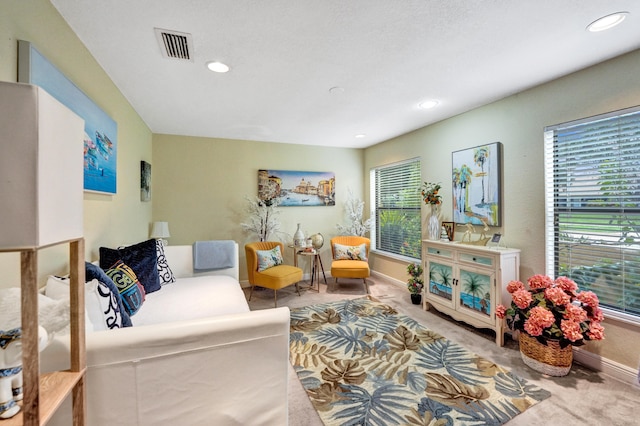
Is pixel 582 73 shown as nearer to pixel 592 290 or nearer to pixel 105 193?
pixel 592 290

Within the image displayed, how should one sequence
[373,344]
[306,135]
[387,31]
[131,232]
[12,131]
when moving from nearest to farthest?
1. [12,131]
2. [387,31]
3. [373,344]
4. [131,232]
5. [306,135]

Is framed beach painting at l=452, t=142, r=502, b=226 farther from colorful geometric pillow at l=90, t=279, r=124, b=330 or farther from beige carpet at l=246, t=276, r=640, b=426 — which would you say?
colorful geometric pillow at l=90, t=279, r=124, b=330

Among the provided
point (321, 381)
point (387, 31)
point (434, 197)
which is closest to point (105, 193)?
point (321, 381)

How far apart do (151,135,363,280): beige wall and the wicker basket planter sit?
328 centimetres

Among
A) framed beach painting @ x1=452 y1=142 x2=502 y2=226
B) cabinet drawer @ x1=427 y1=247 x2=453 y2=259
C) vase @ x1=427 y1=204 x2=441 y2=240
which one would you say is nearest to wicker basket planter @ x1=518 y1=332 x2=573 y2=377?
cabinet drawer @ x1=427 y1=247 x2=453 y2=259

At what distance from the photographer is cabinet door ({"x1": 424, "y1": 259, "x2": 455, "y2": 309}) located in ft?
9.92

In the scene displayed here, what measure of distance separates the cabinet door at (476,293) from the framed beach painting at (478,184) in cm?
58

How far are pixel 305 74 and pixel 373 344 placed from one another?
2473mm

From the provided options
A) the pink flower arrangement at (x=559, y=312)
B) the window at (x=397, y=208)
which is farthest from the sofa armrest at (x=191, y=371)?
the window at (x=397, y=208)

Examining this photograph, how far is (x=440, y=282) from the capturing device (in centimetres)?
316

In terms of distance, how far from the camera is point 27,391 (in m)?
0.68

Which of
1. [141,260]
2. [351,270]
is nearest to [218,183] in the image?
[141,260]

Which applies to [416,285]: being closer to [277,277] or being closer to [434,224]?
[434,224]

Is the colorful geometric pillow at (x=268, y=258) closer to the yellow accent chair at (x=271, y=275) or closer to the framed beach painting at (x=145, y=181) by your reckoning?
the yellow accent chair at (x=271, y=275)
